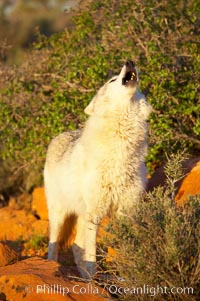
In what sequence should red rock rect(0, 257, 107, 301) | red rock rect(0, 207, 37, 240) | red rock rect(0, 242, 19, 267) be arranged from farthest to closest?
red rock rect(0, 207, 37, 240)
red rock rect(0, 242, 19, 267)
red rock rect(0, 257, 107, 301)

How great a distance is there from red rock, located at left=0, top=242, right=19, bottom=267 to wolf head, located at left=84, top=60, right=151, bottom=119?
1.84 m

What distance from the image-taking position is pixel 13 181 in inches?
508

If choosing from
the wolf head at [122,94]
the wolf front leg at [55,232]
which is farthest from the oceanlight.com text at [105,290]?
the wolf front leg at [55,232]

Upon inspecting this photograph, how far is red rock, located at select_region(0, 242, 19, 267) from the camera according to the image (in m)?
6.60

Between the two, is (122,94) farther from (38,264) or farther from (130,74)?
(38,264)

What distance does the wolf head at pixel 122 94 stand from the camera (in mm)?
6809

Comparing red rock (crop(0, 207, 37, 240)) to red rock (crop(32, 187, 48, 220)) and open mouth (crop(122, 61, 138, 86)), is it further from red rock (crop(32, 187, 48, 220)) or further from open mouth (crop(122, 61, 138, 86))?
open mouth (crop(122, 61, 138, 86))

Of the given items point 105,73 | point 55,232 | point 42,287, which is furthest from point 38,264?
point 105,73

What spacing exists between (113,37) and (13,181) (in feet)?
14.1

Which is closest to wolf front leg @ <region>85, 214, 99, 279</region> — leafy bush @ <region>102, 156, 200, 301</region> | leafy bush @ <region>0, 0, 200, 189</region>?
leafy bush @ <region>102, 156, 200, 301</region>

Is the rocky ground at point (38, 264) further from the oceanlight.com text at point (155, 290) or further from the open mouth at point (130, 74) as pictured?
the open mouth at point (130, 74)

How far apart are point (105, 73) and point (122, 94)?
2.51 m

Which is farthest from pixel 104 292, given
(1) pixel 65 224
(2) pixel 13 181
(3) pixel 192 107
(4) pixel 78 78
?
(2) pixel 13 181

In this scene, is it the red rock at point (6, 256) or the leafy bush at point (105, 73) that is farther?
the leafy bush at point (105, 73)
